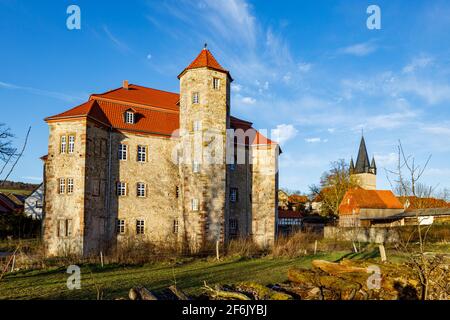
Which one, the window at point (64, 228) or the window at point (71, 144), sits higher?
the window at point (71, 144)

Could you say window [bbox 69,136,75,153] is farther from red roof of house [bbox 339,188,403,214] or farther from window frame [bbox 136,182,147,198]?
red roof of house [bbox 339,188,403,214]

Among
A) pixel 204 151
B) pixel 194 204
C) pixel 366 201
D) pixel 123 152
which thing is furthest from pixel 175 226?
pixel 366 201

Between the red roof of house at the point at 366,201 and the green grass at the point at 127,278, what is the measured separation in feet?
127

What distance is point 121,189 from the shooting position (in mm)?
28703

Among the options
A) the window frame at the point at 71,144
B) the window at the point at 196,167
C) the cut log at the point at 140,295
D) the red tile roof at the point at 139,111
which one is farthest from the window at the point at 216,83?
the cut log at the point at 140,295

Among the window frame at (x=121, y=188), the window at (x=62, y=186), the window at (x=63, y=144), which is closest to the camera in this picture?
the window at (x=62, y=186)

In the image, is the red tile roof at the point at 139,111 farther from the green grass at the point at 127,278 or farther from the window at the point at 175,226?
the green grass at the point at 127,278

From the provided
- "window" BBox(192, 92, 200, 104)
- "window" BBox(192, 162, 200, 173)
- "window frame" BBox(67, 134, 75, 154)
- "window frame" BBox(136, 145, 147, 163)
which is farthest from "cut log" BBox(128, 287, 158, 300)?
"window frame" BBox(136, 145, 147, 163)

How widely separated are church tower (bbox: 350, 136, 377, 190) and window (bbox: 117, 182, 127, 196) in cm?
6646

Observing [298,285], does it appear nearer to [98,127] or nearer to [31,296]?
[31,296]

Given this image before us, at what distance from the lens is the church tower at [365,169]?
85.8 m

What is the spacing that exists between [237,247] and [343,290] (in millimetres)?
14904

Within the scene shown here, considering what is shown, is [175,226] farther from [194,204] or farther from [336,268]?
[336,268]

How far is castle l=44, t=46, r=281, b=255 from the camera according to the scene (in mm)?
26156
